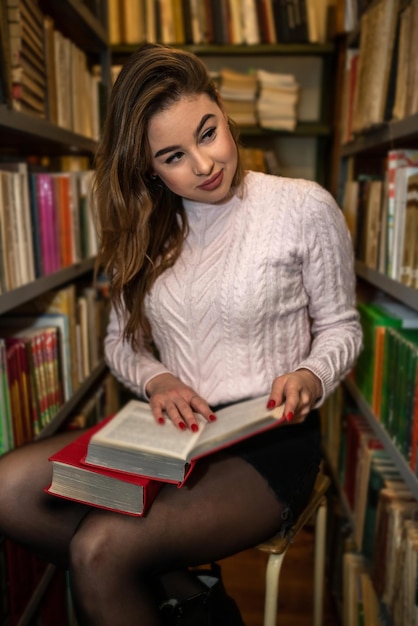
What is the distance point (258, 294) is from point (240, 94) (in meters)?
1.45

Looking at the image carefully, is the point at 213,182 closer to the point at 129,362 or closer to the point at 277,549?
the point at 129,362

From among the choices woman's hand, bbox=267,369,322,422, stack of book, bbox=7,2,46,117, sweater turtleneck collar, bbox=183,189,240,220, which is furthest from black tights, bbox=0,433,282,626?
stack of book, bbox=7,2,46,117

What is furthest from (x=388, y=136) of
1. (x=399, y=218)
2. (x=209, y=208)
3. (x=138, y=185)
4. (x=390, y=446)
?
(x=390, y=446)

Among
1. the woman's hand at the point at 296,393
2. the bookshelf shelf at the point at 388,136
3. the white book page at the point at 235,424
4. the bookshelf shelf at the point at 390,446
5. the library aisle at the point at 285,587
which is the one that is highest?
the bookshelf shelf at the point at 388,136

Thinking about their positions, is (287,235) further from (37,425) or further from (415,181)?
(37,425)

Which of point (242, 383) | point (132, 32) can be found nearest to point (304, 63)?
point (132, 32)

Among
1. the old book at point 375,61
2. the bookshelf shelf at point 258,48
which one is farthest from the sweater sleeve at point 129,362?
the bookshelf shelf at point 258,48

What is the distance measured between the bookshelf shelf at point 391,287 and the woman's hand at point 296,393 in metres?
0.24

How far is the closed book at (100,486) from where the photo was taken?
82 centimetres

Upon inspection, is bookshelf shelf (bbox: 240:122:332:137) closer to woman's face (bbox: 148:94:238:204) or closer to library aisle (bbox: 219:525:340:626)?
woman's face (bbox: 148:94:238:204)

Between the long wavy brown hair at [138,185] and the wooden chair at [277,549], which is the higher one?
the long wavy brown hair at [138,185]

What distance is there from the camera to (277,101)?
2.24 metres

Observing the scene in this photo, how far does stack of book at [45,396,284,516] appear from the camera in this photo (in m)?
0.81

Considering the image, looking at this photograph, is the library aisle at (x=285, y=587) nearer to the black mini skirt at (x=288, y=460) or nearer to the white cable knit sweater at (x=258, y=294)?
the black mini skirt at (x=288, y=460)
